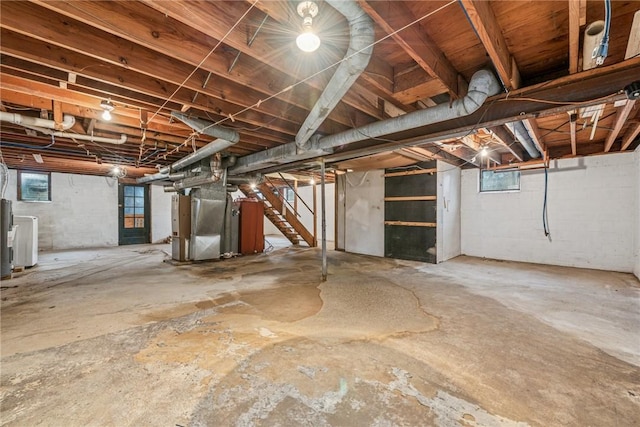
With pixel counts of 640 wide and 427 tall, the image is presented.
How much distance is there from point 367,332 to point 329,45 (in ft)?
7.31

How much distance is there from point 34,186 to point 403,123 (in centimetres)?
935

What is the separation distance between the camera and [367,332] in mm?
2186

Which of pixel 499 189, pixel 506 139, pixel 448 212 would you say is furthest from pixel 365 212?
pixel 506 139

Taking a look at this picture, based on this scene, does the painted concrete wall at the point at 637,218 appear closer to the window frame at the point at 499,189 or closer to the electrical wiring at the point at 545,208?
the electrical wiring at the point at 545,208

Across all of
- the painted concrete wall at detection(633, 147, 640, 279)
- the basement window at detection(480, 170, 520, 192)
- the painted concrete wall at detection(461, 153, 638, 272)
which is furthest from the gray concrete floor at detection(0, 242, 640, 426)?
the basement window at detection(480, 170, 520, 192)

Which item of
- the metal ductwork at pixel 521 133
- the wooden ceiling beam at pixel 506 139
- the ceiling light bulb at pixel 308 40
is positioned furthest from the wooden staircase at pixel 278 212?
the ceiling light bulb at pixel 308 40

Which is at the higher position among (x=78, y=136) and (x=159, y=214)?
(x=78, y=136)

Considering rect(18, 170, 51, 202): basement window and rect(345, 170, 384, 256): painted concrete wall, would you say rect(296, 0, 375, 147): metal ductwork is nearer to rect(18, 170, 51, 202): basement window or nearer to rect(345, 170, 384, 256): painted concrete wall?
rect(345, 170, 384, 256): painted concrete wall

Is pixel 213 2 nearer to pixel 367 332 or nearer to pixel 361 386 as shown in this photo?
pixel 361 386

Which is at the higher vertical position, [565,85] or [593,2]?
[593,2]

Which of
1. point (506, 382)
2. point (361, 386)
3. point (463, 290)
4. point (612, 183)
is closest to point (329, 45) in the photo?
point (361, 386)

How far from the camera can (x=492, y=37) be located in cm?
149

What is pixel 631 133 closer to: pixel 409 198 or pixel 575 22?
pixel 409 198

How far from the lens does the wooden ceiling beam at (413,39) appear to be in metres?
1.35
